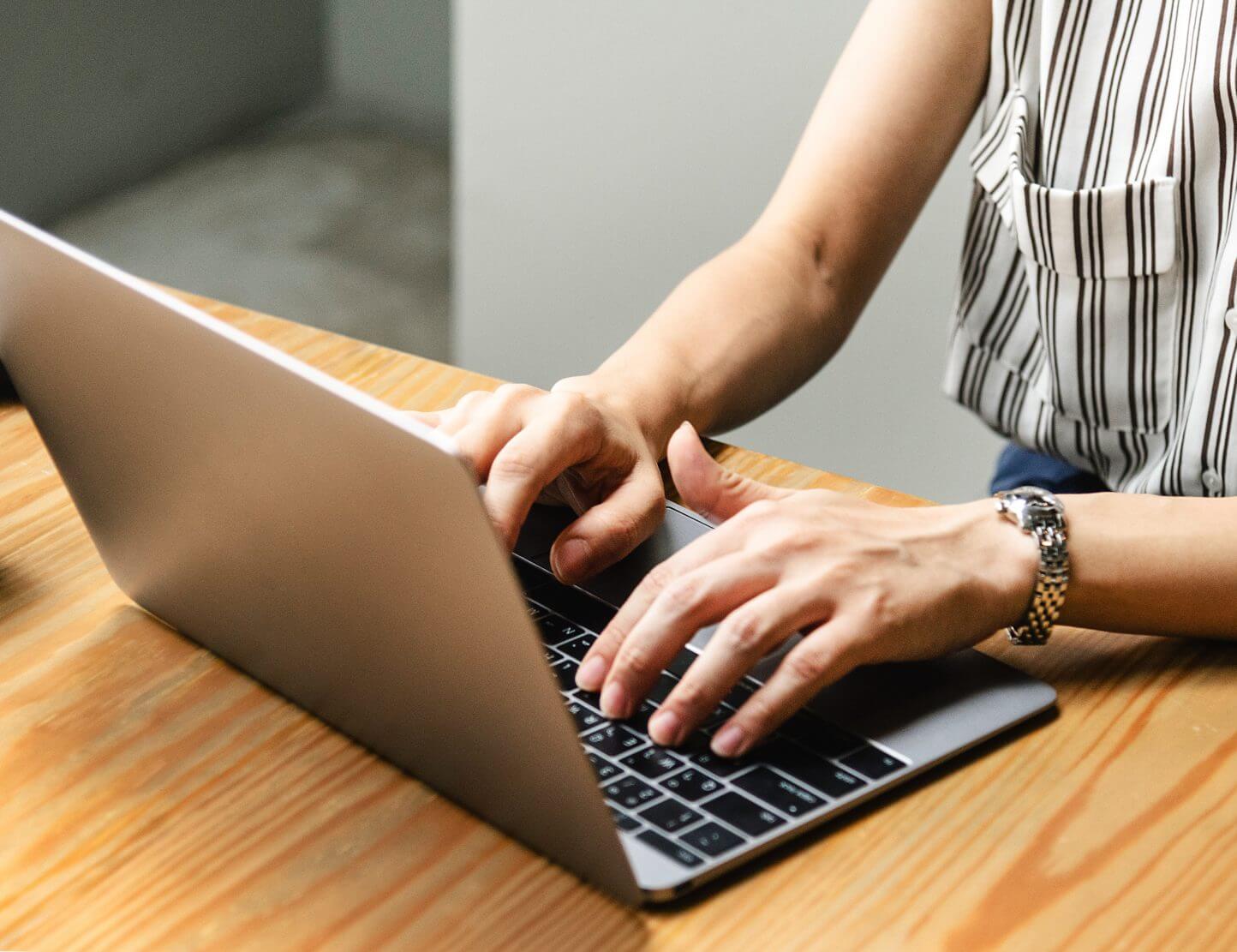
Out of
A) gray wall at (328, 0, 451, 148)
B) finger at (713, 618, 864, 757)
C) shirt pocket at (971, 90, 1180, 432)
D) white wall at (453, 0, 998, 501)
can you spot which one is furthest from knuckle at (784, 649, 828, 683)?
gray wall at (328, 0, 451, 148)

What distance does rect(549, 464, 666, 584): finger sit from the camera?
2.14 feet

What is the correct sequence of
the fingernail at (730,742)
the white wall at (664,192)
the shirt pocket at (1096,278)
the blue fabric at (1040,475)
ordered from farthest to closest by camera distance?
the white wall at (664,192), the blue fabric at (1040,475), the shirt pocket at (1096,278), the fingernail at (730,742)

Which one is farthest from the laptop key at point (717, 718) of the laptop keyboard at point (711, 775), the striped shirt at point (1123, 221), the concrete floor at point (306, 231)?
the concrete floor at point (306, 231)

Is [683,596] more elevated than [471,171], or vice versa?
[683,596]

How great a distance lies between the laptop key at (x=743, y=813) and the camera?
1.60 feet

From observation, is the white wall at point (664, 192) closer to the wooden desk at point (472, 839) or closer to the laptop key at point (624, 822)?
the wooden desk at point (472, 839)

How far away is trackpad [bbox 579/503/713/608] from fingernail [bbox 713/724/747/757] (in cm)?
13

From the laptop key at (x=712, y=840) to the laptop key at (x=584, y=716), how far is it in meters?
0.08

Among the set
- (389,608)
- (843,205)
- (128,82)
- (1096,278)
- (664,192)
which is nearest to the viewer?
(389,608)

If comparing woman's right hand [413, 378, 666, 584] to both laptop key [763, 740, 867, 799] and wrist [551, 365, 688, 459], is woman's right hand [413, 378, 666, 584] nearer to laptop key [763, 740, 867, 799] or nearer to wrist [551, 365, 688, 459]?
wrist [551, 365, 688, 459]

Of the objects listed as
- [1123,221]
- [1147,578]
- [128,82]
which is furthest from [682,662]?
[128,82]

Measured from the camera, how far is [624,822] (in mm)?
485

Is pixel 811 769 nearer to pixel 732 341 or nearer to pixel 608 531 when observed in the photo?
pixel 608 531

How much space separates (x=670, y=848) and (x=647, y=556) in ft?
0.75
